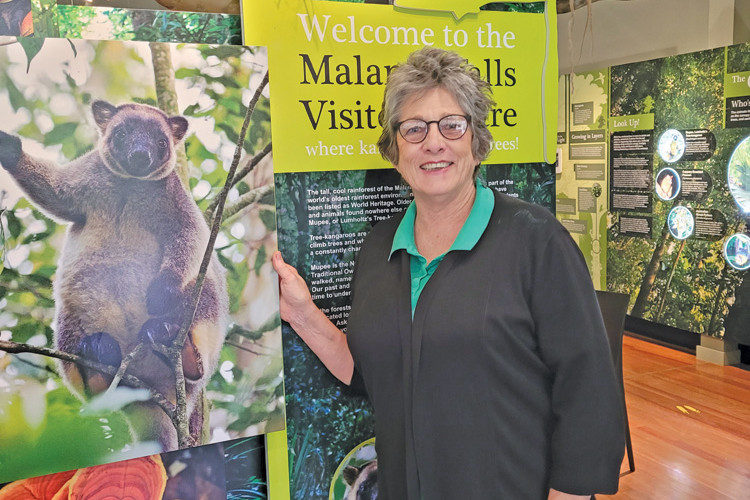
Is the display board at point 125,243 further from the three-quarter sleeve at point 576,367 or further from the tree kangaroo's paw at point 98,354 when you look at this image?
the three-quarter sleeve at point 576,367

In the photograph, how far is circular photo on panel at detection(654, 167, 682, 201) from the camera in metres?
5.32

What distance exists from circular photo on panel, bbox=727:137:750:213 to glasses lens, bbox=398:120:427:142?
4.13 metres

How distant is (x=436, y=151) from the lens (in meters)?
1.40

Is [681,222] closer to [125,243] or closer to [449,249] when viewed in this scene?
[449,249]

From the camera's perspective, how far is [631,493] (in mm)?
3271

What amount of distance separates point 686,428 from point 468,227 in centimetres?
325

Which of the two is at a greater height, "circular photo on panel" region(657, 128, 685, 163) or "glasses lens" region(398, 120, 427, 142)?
"circular photo on panel" region(657, 128, 685, 163)

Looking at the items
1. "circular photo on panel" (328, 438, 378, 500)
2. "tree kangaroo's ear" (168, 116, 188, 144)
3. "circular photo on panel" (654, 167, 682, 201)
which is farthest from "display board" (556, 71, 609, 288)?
"tree kangaroo's ear" (168, 116, 188, 144)

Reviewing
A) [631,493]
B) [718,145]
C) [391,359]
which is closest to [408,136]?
[391,359]

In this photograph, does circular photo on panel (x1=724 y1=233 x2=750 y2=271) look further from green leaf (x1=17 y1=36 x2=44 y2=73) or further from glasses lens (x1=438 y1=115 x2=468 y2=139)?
green leaf (x1=17 y1=36 x2=44 y2=73)

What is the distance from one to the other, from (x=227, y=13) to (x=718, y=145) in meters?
4.52

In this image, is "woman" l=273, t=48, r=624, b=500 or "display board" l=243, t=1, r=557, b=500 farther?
"display board" l=243, t=1, r=557, b=500

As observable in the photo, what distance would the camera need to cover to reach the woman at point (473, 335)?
133cm

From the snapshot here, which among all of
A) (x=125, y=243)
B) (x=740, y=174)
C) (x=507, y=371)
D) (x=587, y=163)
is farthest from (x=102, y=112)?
(x=587, y=163)
